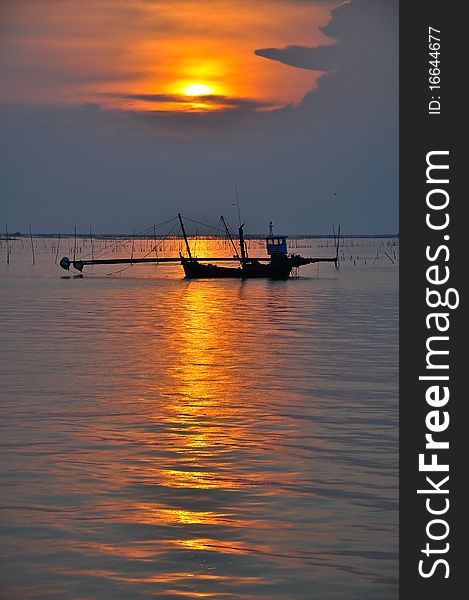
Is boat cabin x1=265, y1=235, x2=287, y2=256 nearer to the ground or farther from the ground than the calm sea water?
farther from the ground

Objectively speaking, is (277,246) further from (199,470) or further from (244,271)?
(199,470)

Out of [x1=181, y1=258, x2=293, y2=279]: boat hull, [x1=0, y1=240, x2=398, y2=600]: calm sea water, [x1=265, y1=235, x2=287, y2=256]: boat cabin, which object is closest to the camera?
[x1=0, y1=240, x2=398, y2=600]: calm sea water

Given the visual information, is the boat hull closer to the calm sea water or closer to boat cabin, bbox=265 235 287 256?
boat cabin, bbox=265 235 287 256

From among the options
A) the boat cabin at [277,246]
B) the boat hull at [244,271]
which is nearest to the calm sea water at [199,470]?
the boat cabin at [277,246]

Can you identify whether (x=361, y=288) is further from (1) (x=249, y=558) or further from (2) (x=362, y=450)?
(1) (x=249, y=558)

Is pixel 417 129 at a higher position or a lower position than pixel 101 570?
higher

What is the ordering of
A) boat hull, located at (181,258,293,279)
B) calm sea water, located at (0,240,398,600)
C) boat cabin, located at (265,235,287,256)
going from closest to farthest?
1. calm sea water, located at (0,240,398,600)
2. boat cabin, located at (265,235,287,256)
3. boat hull, located at (181,258,293,279)

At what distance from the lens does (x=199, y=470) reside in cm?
1580

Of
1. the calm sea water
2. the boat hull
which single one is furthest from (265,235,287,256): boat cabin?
the calm sea water

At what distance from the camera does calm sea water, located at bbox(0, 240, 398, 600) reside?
11523mm

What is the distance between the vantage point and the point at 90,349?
33.7 metres

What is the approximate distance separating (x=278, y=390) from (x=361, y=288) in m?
57.2

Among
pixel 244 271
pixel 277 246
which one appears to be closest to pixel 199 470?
pixel 277 246

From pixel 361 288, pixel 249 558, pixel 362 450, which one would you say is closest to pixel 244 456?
pixel 362 450
